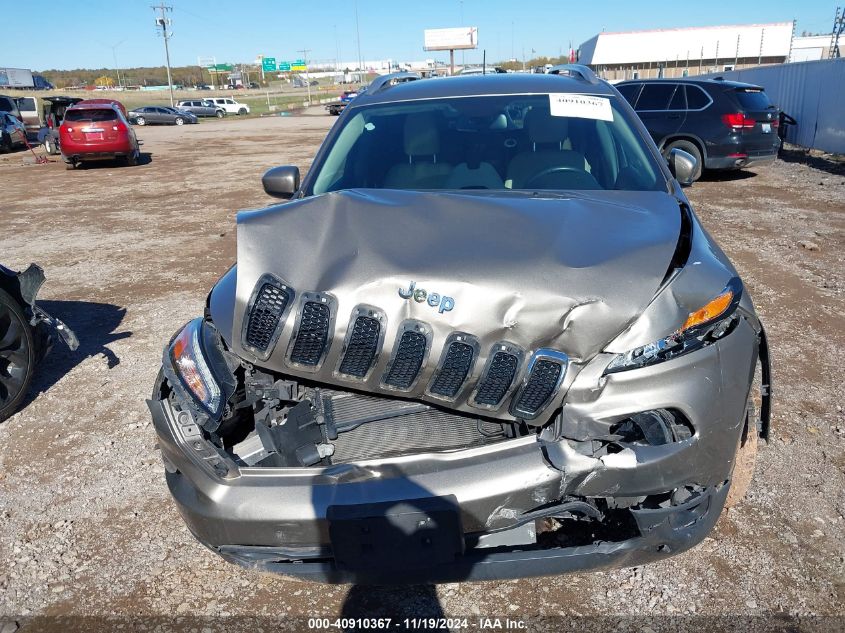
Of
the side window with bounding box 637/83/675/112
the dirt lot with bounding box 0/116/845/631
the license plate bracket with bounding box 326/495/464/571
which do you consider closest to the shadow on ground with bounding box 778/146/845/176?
the side window with bounding box 637/83/675/112

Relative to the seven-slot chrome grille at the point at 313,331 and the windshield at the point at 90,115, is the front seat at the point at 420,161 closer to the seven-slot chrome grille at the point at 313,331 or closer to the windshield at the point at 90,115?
the seven-slot chrome grille at the point at 313,331

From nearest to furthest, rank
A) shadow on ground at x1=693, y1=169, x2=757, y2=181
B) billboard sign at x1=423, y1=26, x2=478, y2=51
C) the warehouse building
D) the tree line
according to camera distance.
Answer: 1. shadow on ground at x1=693, y1=169, x2=757, y2=181
2. the warehouse building
3. billboard sign at x1=423, y1=26, x2=478, y2=51
4. the tree line

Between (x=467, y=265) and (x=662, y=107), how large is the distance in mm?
11509


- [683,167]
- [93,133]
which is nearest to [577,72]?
[683,167]

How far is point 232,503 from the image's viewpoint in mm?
1990

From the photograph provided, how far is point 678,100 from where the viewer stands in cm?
1196

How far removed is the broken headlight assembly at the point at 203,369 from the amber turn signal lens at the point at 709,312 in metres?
1.50

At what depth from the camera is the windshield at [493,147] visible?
329 centimetres

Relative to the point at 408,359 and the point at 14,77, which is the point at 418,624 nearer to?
the point at 408,359

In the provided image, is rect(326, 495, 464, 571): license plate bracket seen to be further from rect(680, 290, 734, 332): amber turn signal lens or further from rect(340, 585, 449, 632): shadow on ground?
rect(680, 290, 734, 332): amber turn signal lens

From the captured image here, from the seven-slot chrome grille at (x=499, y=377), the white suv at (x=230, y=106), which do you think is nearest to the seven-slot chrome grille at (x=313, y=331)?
the seven-slot chrome grille at (x=499, y=377)

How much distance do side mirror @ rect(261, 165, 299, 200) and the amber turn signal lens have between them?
88.8 inches

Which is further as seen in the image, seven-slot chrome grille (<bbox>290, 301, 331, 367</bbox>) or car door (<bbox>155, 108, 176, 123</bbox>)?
car door (<bbox>155, 108, 176, 123</bbox>)

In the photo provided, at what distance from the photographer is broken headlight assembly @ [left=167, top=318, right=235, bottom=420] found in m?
2.17
